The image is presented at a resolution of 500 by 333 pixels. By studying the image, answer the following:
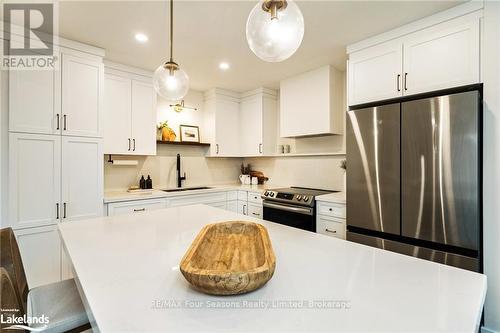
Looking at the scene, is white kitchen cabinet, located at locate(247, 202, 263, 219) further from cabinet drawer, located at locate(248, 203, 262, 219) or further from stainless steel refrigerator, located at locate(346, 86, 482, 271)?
stainless steel refrigerator, located at locate(346, 86, 482, 271)

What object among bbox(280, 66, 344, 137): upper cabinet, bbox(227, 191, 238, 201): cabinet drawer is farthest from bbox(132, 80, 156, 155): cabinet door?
bbox(280, 66, 344, 137): upper cabinet

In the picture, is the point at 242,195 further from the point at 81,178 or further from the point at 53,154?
the point at 53,154

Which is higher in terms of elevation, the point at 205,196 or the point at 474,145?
the point at 474,145

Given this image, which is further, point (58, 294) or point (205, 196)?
point (205, 196)

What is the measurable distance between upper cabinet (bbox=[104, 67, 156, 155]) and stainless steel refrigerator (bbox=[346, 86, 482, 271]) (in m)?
2.39

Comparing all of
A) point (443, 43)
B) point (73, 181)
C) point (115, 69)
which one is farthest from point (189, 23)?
point (443, 43)

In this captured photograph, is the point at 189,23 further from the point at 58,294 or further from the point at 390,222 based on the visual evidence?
the point at 390,222

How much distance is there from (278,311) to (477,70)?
2161 millimetres

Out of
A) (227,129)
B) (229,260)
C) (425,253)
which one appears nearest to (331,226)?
(425,253)

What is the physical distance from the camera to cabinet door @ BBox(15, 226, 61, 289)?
2.11 meters

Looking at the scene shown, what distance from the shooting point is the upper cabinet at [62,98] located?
2098 mm

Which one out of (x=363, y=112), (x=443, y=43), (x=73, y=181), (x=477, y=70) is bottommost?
(x=73, y=181)

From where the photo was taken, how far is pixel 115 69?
9.39 ft

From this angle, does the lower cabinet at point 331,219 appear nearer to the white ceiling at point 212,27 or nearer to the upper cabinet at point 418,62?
the upper cabinet at point 418,62
